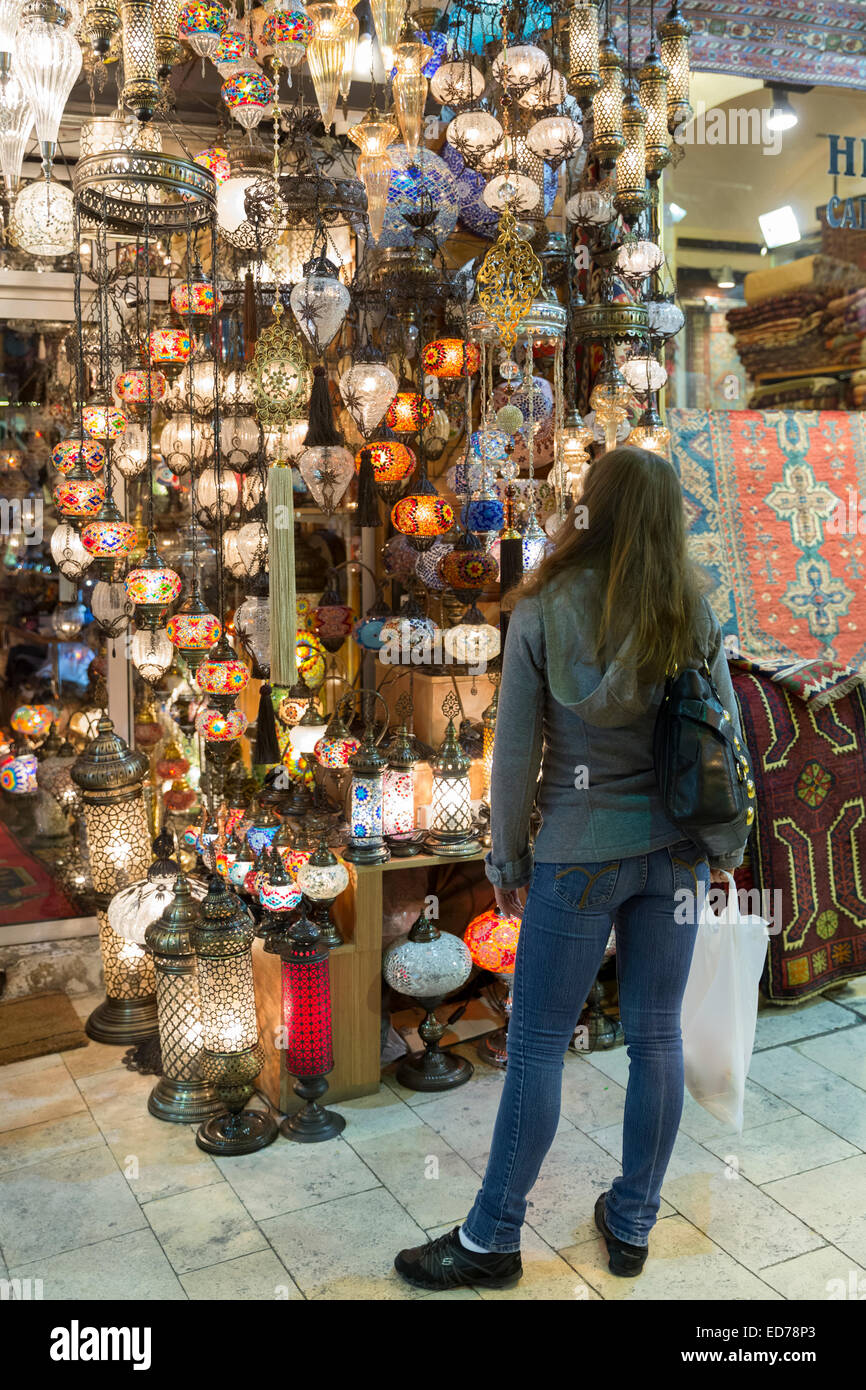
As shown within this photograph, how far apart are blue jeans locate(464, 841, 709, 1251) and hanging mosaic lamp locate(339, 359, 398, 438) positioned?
4.59 feet

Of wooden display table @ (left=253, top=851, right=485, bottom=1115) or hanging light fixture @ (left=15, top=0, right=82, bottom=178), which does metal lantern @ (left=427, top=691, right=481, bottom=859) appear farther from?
hanging light fixture @ (left=15, top=0, right=82, bottom=178)

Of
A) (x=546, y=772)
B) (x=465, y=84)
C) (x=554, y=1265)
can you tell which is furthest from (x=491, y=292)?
(x=554, y=1265)

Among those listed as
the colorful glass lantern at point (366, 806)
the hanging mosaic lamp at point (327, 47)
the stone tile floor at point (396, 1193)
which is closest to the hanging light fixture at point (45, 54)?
the hanging mosaic lamp at point (327, 47)

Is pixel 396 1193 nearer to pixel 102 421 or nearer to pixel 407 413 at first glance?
pixel 407 413

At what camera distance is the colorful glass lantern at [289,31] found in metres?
2.64

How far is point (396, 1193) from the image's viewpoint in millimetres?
2555

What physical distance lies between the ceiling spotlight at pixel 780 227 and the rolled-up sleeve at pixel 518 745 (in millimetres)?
3065

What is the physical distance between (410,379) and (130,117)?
1.20 metres

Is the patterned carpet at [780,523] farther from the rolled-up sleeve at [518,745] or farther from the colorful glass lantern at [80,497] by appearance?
the rolled-up sleeve at [518,745]

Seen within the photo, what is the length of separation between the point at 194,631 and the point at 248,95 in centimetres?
127

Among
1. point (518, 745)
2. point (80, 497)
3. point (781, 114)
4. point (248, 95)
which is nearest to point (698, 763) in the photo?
point (518, 745)
